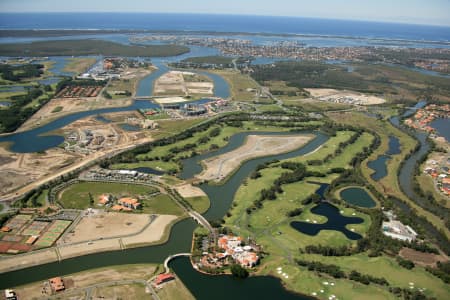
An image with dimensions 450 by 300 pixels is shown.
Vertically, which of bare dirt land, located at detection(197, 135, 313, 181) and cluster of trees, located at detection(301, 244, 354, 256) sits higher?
bare dirt land, located at detection(197, 135, 313, 181)

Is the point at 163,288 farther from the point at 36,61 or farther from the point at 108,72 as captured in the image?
the point at 36,61

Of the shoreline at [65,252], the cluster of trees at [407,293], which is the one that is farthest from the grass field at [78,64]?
the cluster of trees at [407,293]

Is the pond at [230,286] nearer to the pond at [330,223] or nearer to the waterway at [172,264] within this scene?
the waterway at [172,264]

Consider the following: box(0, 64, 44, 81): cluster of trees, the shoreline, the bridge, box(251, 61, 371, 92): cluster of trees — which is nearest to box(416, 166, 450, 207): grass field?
the bridge

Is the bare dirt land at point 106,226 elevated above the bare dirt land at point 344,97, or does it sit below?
below

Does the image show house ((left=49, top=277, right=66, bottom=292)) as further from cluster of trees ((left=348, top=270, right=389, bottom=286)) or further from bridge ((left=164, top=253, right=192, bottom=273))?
cluster of trees ((left=348, top=270, right=389, bottom=286))

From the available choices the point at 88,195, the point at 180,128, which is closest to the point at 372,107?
the point at 180,128

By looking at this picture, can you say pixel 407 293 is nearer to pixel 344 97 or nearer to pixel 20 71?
pixel 344 97

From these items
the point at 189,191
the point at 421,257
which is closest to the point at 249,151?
the point at 189,191
